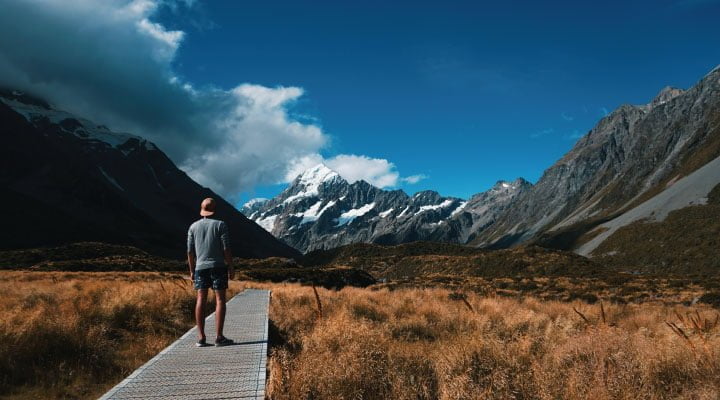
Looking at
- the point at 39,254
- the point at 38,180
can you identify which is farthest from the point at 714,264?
the point at 38,180

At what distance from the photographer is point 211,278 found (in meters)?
8.30

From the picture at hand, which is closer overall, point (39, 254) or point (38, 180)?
point (39, 254)

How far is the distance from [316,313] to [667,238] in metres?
118

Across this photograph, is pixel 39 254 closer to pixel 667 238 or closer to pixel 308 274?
pixel 308 274

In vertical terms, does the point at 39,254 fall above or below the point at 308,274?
above

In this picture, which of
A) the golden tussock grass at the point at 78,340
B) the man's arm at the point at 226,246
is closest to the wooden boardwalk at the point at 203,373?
the golden tussock grass at the point at 78,340

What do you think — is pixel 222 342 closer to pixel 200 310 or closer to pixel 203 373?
pixel 200 310

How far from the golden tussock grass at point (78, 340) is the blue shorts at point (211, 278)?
5.88 ft

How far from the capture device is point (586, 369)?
6445 millimetres

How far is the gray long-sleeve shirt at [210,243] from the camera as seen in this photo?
821 cm

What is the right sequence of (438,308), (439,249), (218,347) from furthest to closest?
(439,249), (438,308), (218,347)

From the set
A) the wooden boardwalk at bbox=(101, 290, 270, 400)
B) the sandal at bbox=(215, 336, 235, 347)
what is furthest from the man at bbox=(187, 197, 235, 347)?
the wooden boardwalk at bbox=(101, 290, 270, 400)

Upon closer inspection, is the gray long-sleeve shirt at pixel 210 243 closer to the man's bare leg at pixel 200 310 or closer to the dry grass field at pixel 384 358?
the man's bare leg at pixel 200 310

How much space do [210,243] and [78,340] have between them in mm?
2980
